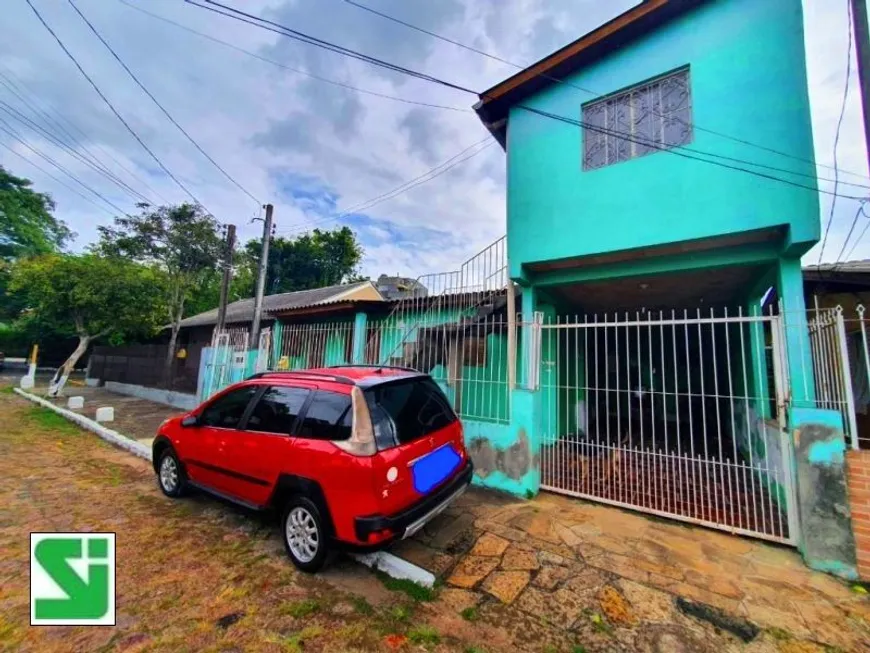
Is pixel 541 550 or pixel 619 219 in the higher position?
pixel 619 219

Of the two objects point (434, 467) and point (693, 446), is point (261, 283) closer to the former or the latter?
point (434, 467)

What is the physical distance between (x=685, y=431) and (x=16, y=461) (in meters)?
14.6

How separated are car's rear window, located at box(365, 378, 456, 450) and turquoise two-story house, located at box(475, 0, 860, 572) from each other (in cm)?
187

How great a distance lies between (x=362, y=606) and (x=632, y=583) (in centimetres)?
224

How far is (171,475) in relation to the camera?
4672 mm

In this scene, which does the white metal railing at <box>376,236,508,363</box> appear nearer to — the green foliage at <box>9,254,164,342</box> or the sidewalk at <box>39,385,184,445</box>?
the sidewalk at <box>39,385,184,445</box>

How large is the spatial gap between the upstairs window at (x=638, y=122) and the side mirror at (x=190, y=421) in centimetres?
656

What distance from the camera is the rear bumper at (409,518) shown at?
2775 mm

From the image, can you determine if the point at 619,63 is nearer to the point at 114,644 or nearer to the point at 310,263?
the point at 114,644

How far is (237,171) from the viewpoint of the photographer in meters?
9.06

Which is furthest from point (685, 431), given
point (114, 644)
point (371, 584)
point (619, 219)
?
point (114, 644)

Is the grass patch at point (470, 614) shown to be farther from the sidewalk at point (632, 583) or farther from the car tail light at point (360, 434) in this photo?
the car tail light at point (360, 434)

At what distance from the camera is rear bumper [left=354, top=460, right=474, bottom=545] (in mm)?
2775

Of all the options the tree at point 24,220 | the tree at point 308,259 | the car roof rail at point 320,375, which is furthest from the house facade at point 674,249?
the tree at point 24,220
